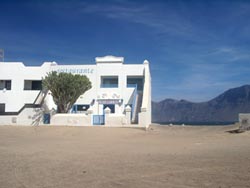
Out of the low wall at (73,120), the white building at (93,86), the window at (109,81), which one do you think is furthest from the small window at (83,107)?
the low wall at (73,120)

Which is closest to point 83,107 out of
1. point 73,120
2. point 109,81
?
point 109,81

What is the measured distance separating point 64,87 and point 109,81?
8246mm

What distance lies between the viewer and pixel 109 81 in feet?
134

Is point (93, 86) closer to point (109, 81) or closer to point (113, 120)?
point (109, 81)

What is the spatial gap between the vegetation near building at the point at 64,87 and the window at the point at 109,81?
16.9 ft

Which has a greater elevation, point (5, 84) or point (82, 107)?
point (5, 84)

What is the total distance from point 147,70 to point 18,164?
30500 millimetres

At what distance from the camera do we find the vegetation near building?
33719 mm

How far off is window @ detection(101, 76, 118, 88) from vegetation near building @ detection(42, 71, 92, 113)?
202 inches

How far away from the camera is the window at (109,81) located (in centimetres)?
4009

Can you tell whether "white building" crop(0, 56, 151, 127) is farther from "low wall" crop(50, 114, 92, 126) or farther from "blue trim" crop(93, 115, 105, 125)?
"low wall" crop(50, 114, 92, 126)

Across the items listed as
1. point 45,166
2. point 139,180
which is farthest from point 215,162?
point 45,166

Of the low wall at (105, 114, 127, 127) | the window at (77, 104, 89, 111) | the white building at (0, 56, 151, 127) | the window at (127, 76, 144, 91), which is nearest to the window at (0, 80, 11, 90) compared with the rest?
the white building at (0, 56, 151, 127)

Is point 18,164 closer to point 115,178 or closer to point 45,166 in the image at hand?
point 45,166
